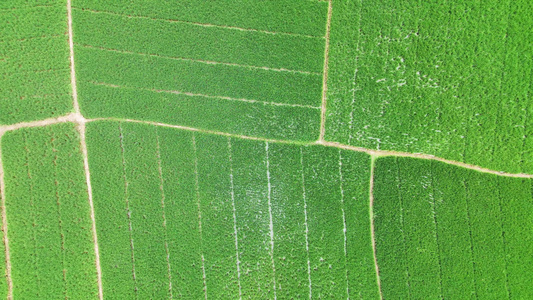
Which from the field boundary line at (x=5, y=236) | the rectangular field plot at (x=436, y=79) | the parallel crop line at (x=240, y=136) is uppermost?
the rectangular field plot at (x=436, y=79)

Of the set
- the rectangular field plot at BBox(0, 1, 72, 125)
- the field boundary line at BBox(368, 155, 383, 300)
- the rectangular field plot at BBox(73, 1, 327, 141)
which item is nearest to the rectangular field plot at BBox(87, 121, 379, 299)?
the field boundary line at BBox(368, 155, 383, 300)

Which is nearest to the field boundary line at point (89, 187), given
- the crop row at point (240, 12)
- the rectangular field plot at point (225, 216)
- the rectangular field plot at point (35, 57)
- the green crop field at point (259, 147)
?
the green crop field at point (259, 147)

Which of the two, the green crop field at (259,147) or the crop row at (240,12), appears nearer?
the green crop field at (259,147)

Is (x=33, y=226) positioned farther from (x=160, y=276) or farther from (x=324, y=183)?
(x=324, y=183)

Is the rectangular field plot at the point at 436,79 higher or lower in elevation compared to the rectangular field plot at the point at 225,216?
higher

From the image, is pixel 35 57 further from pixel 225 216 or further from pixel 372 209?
pixel 372 209

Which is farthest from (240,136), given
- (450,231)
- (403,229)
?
(450,231)

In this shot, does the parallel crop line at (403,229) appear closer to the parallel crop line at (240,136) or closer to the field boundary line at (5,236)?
the parallel crop line at (240,136)
